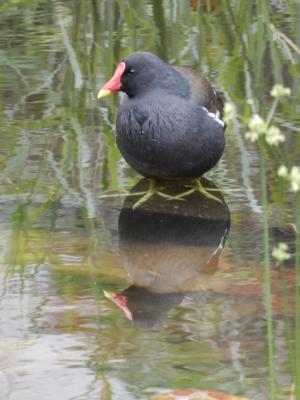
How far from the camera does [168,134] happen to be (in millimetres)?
4641

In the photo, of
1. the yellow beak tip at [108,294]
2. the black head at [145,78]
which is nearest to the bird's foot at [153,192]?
the black head at [145,78]

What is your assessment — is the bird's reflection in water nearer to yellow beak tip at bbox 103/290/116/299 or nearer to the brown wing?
yellow beak tip at bbox 103/290/116/299

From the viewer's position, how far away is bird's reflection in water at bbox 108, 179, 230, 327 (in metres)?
3.76

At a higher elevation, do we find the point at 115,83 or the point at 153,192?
the point at 115,83

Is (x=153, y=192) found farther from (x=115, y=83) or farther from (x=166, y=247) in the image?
(x=166, y=247)

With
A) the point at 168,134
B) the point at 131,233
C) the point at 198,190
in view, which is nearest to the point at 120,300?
the point at 131,233

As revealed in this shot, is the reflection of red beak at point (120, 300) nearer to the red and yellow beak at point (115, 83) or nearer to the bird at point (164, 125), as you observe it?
the bird at point (164, 125)

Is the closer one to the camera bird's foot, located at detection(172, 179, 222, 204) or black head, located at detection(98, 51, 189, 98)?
bird's foot, located at detection(172, 179, 222, 204)

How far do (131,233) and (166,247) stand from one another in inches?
8.3

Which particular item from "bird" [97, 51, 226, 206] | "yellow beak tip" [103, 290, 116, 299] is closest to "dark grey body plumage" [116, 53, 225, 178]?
"bird" [97, 51, 226, 206]

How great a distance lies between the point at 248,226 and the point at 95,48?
7.95 ft

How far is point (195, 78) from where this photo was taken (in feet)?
16.6

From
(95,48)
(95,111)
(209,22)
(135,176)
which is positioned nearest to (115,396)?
(135,176)

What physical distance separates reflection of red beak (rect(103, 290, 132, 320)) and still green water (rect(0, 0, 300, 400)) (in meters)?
0.02
